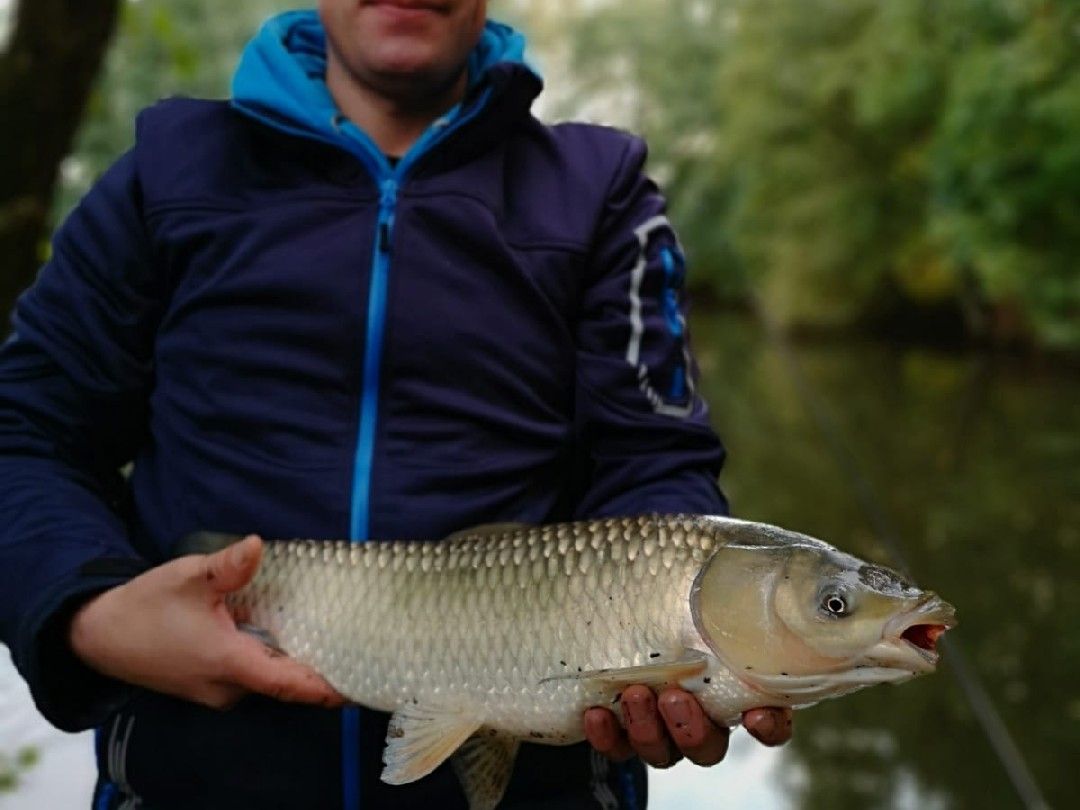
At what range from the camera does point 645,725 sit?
5.55 feet

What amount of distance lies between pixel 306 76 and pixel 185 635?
2.83ft

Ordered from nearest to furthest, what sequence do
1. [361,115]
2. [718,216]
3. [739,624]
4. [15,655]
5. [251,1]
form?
1. [739,624]
2. [15,655]
3. [361,115]
4. [251,1]
5. [718,216]

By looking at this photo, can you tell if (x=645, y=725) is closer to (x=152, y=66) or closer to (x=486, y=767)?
(x=486, y=767)

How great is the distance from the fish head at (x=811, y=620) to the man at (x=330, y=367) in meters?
0.18

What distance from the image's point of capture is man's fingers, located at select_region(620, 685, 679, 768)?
5.51 feet

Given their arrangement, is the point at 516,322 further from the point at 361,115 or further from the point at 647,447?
the point at 361,115

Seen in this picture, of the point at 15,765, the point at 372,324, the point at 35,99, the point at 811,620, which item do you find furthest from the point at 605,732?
the point at 35,99

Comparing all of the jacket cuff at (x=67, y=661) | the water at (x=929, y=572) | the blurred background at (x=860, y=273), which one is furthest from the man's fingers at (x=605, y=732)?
the water at (x=929, y=572)

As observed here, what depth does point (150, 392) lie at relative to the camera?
204 cm

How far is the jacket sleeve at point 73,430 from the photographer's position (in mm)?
1749

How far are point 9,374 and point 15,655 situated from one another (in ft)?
1.25

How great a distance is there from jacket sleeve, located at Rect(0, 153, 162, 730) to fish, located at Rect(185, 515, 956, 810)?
0.17 metres

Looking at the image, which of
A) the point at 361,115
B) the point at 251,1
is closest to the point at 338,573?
the point at 361,115

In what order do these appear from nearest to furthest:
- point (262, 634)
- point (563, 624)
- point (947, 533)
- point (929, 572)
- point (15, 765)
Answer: point (563, 624)
point (262, 634)
point (15, 765)
point (929, 572)
point (947, 533)
